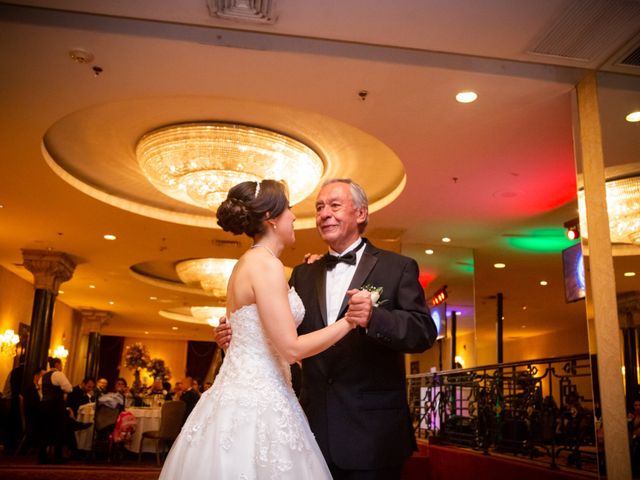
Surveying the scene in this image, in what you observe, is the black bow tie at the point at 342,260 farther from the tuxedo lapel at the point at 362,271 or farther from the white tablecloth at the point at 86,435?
the white tablecloth at the point at 86,435

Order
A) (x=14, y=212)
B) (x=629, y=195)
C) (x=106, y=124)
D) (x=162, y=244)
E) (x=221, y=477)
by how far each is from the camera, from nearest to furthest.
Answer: (x=221, y=477)
(x=629, y=195)
(x=106, y=124)
(x=14, y=212)
(x=162, y=244)

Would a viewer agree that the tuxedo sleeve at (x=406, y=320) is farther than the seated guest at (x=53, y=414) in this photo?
No

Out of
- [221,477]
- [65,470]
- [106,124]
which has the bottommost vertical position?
[65,470]

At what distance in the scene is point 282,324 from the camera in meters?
2.47

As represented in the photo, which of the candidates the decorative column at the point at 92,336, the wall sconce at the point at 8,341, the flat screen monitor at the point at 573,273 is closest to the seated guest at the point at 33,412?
the wall sconce at the point at 8,341

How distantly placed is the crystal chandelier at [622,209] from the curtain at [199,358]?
28.1m

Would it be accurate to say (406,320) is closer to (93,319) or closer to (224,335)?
(224,335)

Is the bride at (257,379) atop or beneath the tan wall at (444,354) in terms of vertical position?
beneath

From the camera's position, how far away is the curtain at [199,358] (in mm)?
31828

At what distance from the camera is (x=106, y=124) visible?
7.23 meters

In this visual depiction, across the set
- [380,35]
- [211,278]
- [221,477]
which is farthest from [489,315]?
[221,477]

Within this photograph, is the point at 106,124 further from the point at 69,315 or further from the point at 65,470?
the point at 69,315

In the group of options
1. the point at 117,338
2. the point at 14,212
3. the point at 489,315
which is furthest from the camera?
the point at 117,338

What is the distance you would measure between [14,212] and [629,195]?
850 cm
